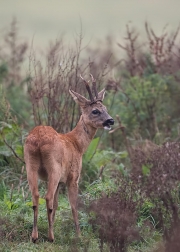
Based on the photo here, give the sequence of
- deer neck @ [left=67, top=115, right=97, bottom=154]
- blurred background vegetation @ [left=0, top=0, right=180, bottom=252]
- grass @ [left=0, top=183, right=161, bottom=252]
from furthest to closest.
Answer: deer neck @ [left=67, top=115, right=97, bottom=154]
grass @ [left=0, top=183, right=161, bottom=252]
blurred background vegetation @ [left=0, top=0, right=180, bottom=252]

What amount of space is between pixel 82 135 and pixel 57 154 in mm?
1320

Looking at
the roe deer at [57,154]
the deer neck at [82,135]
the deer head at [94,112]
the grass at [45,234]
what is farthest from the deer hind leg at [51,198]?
the deer head at [94,112]

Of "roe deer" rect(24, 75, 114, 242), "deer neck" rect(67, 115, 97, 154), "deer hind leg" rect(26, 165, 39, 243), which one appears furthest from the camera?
"deer neck" rect(67, 115, 97, 154)

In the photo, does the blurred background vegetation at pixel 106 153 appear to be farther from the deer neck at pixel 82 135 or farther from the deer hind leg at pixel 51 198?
the deer neck at pixel 82 135

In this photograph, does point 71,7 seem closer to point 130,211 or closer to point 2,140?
point 2,140

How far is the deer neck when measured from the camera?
10.3 meters

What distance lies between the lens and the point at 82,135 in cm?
1036

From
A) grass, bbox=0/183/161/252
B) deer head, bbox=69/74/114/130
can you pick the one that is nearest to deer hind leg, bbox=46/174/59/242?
grass, bbox=0/183/161/252

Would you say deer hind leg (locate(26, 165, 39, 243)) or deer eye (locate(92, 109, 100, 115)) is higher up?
deer eye (locate(92, 109, 100, 115))

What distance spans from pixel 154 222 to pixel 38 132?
2056mm

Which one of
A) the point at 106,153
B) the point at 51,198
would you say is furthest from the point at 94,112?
the point at 106,153

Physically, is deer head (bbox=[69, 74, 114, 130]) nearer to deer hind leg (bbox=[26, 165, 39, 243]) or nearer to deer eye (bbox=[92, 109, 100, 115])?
deer eye (bbox=[92, 109, 100, 115])

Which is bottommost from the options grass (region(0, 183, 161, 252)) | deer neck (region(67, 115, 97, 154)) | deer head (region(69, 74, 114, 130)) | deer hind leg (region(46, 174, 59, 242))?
grass (region(0, 183, 161, 252))

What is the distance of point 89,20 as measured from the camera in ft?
188
